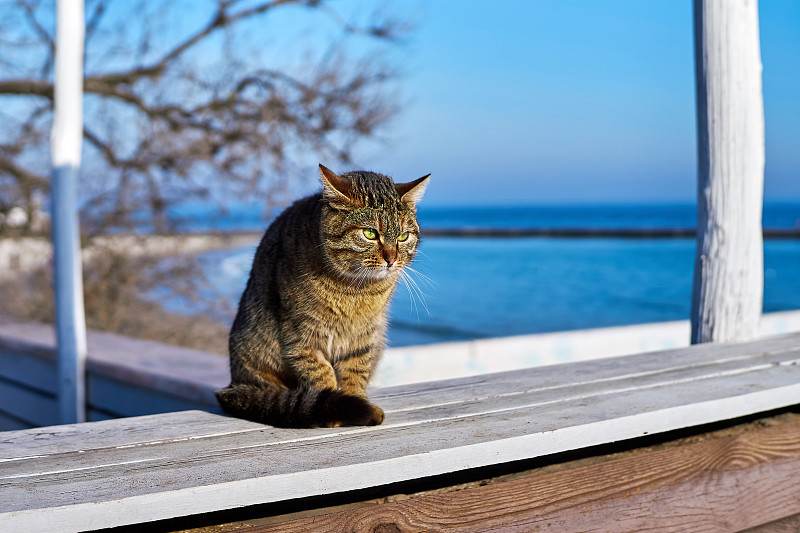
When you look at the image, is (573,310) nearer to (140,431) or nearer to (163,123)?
(163,123)

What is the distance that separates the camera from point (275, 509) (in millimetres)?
1248

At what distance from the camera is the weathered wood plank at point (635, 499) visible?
133 centimetres

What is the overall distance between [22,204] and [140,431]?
523 cm

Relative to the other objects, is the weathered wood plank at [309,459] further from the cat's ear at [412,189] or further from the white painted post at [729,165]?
the white painted post at [729,165]

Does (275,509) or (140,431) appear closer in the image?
(275,509)

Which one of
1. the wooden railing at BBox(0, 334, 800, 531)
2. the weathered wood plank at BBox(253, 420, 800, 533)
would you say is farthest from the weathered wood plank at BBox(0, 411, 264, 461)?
the weathered wood plank at BBox(253, 420, 800, 533)

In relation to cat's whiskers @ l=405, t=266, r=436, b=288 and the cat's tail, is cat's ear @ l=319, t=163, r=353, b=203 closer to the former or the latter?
cat's whiskers @ l=405, t=266, r=436, b=288

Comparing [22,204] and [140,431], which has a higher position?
[22,204]

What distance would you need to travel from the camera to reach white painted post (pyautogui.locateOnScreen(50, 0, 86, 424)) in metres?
3.47

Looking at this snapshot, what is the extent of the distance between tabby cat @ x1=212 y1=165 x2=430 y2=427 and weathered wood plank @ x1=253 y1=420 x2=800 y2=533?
1.51ft

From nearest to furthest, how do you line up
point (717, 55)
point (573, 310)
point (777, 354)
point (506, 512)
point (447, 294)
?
point (506, 512) < point (777, 354) < point (717, 55) < point (573, 310) < point (447, 294)

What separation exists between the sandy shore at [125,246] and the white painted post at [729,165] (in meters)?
4.25

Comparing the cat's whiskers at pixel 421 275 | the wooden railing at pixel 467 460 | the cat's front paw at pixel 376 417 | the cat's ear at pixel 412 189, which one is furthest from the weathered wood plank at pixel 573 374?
the cat's ear at pixel 412 189

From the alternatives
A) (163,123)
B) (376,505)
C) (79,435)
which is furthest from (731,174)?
(163,123)
